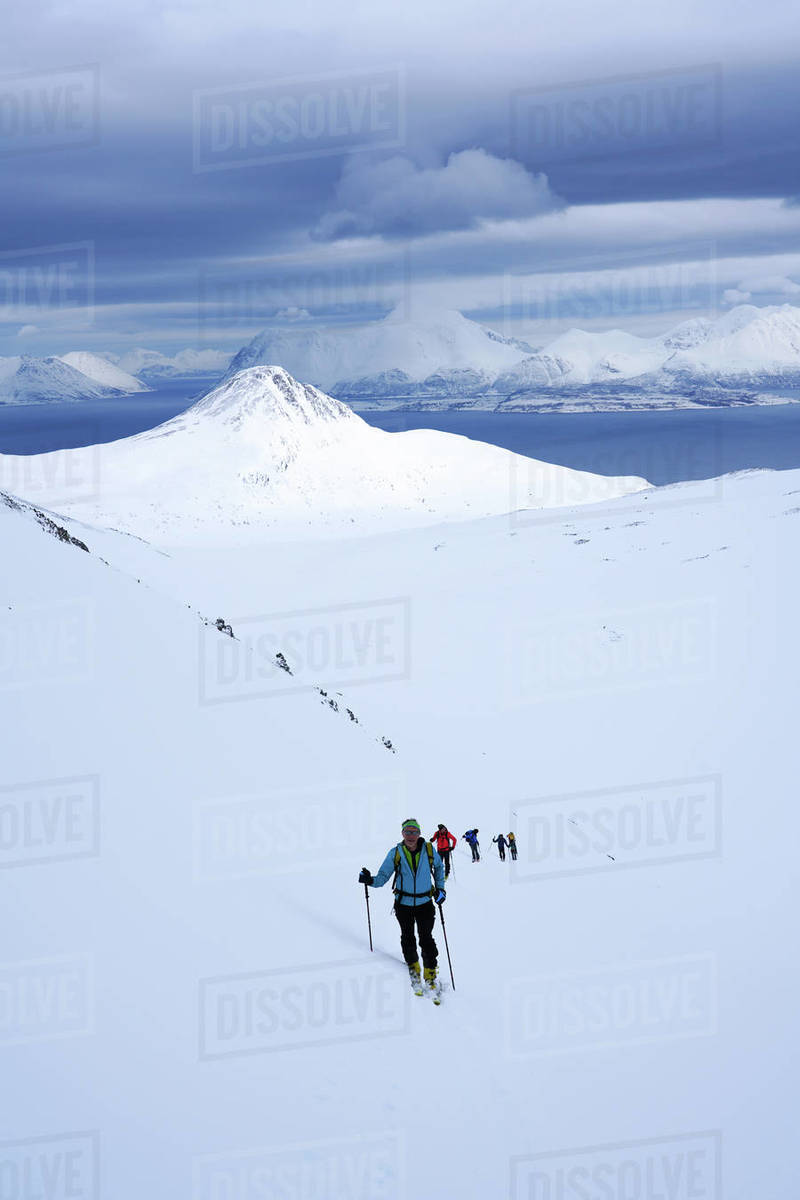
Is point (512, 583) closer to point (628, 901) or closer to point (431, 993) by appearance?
point (628, 901)

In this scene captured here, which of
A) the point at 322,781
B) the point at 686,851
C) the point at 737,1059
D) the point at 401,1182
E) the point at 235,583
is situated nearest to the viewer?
the point at 401,1182

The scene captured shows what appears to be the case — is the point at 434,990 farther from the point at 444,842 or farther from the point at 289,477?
the point at 289,477

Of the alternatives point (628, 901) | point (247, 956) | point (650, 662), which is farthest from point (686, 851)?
point (650, 662)

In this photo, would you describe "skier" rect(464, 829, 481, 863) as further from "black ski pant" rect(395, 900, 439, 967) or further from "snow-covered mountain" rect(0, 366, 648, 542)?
"snow-covered mountain" rect(0, 366, 648, 542)

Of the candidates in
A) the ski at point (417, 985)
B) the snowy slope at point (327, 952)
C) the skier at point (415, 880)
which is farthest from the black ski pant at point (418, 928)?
the snowy slope at point (327, 952)

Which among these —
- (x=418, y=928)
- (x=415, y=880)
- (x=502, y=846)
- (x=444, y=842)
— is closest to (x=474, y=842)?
(x=502, y=846)

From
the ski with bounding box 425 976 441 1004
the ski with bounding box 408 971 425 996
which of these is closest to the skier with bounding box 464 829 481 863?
the ski with bounding box 425 976 441 1004
